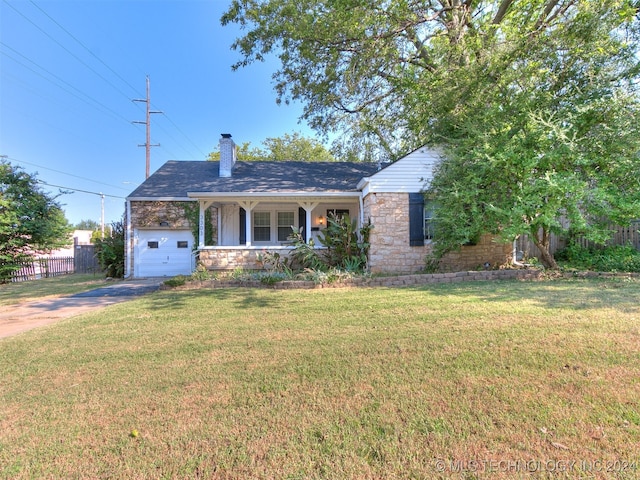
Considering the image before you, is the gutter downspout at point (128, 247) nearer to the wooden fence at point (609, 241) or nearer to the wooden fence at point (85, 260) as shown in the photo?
the wooden fence at point (85, 260)

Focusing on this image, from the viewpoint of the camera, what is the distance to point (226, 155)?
508 inches

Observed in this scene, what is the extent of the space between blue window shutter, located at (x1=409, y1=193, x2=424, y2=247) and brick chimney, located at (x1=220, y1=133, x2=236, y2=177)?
7.54 m

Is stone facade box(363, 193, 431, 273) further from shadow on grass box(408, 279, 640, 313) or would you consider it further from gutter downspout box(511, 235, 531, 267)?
gutter downspout box(511, 235, 531, 267)

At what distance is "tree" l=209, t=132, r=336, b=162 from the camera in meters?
27.2

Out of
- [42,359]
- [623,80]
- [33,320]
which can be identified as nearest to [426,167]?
[623,80]

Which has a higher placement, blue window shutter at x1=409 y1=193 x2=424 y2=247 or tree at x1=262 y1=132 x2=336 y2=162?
tree at x1=262 y1=132 x2=336 y2=162

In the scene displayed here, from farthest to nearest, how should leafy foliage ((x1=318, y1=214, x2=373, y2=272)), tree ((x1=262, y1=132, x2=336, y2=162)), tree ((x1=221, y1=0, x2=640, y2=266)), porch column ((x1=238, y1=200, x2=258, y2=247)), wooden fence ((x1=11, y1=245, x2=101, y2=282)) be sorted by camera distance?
tree ((x1=262, y1=132, x2=336, y2=162)) < wooden fence ((x1=11, y1=245, x2=101, y2=282)) < porch column ((x1=238, y1=200, x2=258, y2=247)) < leafy foliage ((x1=318, y1=214, x2=373, y2=272)) < tree ((x1=221, y1=0, x2=640, y2=266))

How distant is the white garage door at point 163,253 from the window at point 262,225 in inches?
101

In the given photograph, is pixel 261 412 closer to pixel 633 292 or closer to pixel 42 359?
pixel 42 359

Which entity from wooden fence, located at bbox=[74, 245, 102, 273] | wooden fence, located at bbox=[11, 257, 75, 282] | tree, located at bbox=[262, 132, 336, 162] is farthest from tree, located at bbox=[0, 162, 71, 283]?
tree, located at bbox=[262, 132, 336, 162]

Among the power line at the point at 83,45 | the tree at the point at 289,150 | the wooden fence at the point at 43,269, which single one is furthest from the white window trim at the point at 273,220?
the tree at the point at 289,150

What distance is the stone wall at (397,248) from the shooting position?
31.3 feet

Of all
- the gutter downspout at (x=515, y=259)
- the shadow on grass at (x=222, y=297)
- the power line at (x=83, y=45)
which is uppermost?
the power line at (x=83, y=45)

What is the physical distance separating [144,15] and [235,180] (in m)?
7.86
